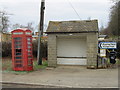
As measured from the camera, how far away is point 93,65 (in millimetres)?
11945

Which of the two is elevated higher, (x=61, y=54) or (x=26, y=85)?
(x=61, y=54)

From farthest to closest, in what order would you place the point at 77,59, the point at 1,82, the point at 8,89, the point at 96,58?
the point at 77,59 → the point at 96,58 → the point at 1,82 → the point at 8,89

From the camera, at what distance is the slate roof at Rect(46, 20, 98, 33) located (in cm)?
1220

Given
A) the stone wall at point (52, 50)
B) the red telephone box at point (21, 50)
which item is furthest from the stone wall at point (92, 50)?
the red telephone box at point (21, 50)

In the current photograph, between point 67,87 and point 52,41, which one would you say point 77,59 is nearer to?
point 52,41

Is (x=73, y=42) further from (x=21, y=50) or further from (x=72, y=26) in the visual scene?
(x=21, y=50)

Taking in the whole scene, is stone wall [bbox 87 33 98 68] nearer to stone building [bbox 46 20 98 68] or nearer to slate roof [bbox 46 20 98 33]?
stone building [bbox 46 20 98 68]

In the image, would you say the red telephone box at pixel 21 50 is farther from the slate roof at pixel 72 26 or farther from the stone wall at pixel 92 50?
the stone wall at pixel 92 50

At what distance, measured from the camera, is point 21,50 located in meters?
11.0

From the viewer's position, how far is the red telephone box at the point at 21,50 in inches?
429

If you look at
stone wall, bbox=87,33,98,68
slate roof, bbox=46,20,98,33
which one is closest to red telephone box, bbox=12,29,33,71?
slate roof, bbox=46,20,98,33

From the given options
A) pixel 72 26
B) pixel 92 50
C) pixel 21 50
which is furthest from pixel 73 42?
pixel 21 50

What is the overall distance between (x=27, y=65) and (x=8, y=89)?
153 inches

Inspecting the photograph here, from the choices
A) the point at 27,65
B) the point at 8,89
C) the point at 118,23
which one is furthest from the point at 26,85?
the point at 118,23
